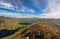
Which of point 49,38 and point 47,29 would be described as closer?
point 49,38

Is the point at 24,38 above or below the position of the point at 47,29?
below

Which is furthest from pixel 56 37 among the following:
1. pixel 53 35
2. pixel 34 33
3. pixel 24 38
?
pixel 24 38

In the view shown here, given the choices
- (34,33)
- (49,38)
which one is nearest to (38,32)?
(34,33)

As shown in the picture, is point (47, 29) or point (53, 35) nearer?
point (53, 35)

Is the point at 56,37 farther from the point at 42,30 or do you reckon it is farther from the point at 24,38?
the point at 24,38

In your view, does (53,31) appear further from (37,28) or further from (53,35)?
(37,28)

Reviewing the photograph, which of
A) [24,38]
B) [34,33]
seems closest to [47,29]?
[34,33]

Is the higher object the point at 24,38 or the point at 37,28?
the point at 37,28

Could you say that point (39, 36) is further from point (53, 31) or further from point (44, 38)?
point (53, 31)
